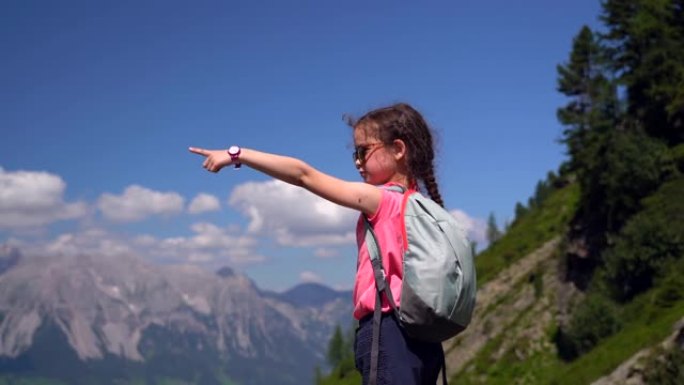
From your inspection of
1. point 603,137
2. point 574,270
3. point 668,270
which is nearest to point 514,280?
point 574,270

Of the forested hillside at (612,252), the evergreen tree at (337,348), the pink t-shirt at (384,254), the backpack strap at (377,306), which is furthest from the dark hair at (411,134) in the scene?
the evergreen tree at (337,348)

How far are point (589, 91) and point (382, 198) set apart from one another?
266 ft

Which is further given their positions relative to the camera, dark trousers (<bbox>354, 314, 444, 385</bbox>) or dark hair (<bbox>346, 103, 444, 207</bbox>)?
dark hair (<bbox>346, 103, 444, 207</bbox>)

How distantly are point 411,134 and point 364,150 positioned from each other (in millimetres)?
295

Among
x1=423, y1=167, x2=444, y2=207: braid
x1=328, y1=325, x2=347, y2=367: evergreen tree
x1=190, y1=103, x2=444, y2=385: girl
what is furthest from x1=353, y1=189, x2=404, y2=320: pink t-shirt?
x1=328, y1=325, x2=347, y2=367: evergreen tree

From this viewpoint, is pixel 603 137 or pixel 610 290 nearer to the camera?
pixel 610 290

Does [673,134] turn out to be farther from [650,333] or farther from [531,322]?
[650,333]

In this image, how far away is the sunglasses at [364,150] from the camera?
4832 mm

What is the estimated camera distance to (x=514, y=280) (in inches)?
2712

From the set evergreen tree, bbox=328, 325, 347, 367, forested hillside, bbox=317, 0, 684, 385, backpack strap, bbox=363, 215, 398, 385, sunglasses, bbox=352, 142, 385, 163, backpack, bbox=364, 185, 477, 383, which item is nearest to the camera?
backpack, bbox=364, 185, 477, 383

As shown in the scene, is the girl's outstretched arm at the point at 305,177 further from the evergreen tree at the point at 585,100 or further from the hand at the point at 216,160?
the evergreen tree at the point at 585,100

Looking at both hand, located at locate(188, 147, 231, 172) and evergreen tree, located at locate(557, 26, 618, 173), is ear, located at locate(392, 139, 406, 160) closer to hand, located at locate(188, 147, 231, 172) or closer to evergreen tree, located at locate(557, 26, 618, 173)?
hand, located at locate(188, 147, 231, 172)

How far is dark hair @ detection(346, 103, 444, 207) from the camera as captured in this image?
4840 mm

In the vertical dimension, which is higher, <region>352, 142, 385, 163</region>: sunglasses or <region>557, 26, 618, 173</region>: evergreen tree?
<region>557, 26, 618, 173</region>: evergreen tree
